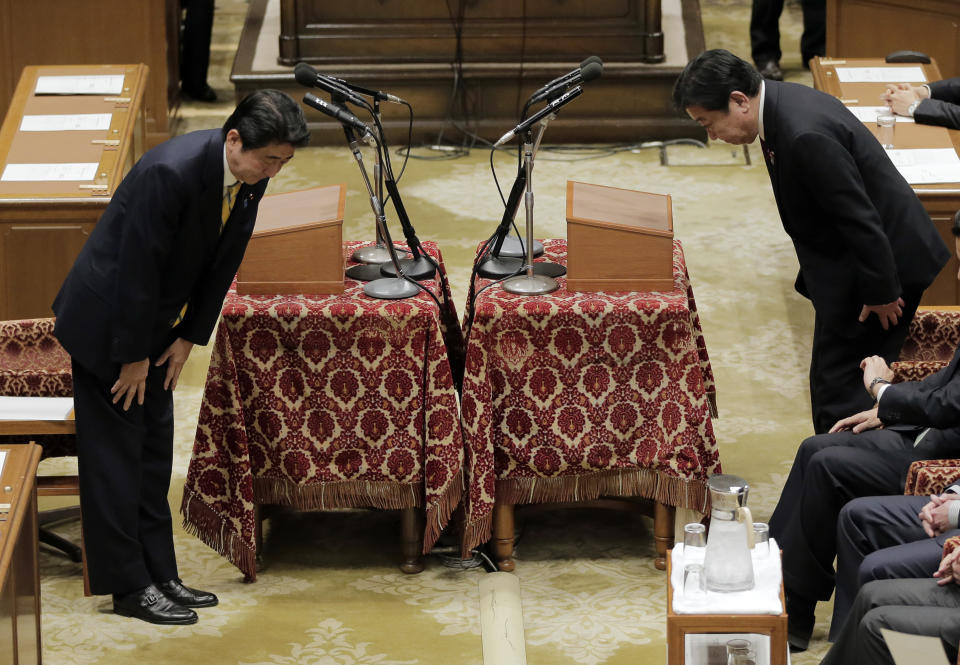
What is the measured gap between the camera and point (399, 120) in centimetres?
825

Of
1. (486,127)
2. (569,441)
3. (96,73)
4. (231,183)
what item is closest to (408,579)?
(569,441)

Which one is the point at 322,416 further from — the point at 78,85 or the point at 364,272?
the point at 78,85

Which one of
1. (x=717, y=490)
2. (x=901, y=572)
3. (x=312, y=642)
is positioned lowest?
(x=312, y=642)

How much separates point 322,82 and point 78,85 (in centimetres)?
194

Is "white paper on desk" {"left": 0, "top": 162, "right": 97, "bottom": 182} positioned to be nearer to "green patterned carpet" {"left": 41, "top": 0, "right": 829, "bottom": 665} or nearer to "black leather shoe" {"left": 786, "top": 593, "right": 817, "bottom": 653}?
"green patterned carpet" {"left": 41, "top": 0, "right": 829, "bottom": 665}

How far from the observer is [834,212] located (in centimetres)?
398

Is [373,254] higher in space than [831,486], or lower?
higher

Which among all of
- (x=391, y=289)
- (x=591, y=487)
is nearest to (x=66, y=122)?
(x=391, y=289)

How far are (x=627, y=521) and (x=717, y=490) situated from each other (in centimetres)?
160

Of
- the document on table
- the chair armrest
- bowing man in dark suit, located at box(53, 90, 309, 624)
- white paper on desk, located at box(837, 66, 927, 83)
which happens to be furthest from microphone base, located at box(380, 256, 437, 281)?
white paper on desk, located at box(837, 66, 927, 83)

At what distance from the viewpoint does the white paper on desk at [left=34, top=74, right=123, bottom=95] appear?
560 centimetres

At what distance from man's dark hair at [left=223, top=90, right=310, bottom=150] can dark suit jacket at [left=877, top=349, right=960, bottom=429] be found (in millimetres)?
1555

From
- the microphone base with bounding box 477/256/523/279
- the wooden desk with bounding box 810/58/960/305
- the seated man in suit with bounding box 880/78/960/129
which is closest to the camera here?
the microphone base with bounding box 477/256/523/279

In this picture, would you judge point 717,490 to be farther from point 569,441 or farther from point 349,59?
point 349,59
